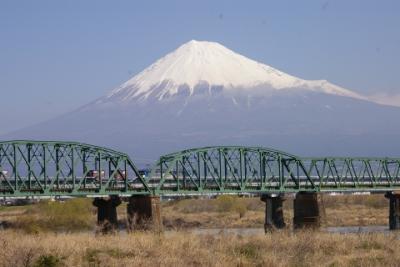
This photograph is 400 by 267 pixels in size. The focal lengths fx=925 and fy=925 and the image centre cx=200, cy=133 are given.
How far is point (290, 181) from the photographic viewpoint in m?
112

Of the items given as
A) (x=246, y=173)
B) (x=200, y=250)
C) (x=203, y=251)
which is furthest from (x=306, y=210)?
(x=203, y=251)

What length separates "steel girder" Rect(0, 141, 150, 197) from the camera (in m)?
83.2

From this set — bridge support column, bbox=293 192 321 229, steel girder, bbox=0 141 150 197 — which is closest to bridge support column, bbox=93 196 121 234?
steel girder, bbox=0 141 150 197

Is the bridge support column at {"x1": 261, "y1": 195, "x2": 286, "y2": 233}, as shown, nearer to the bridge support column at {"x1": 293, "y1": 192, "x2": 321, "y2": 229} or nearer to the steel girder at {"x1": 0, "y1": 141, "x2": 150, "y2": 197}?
the bridge support column at {"x1": 293, "y1": 192, "x2": 321, "y2": 229}

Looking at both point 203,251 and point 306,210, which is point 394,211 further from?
point 203,251

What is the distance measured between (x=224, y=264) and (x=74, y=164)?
47.6m

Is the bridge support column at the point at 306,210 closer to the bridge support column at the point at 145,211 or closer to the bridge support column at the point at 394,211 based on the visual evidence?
the bridge support column at the point at 394,211

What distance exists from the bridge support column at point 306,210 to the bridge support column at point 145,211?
17.5m

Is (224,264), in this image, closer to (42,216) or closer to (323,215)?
(323,215)

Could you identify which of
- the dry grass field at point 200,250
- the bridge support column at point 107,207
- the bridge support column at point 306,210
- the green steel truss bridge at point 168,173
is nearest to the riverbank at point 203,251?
the dry grass field at point 200,250

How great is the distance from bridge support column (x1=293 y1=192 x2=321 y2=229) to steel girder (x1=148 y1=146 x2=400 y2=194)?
1.08 m

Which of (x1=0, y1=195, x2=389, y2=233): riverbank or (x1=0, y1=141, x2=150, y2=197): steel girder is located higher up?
(x1=0, y1=141, x2=150, y2=197): steel girder

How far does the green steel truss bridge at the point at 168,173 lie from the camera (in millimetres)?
84688

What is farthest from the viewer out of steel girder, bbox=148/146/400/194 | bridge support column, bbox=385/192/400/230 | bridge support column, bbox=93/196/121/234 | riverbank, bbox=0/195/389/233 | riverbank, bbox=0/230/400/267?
riverbank, bbox=0/195/389/233
